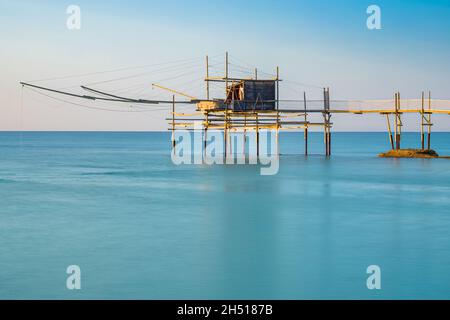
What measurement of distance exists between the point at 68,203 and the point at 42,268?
33.3ft

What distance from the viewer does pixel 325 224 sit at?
1794cm

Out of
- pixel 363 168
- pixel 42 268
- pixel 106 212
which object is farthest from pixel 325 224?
pixel 363 168

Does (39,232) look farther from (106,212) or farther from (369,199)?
(369,199)

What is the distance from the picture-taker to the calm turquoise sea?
11125mm

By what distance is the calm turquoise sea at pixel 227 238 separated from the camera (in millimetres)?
11125

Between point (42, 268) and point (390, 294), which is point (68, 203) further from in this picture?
point (390, 294)

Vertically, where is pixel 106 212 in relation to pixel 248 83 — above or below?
below

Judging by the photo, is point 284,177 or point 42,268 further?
point 284,177

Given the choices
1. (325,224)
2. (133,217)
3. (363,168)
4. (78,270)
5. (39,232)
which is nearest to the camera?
(78,270)

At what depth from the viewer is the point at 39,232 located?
54.4ft

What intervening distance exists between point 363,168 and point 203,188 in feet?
47.7

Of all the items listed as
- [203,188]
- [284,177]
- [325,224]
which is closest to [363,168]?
[284,177]

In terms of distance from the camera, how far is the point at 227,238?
611 inches
